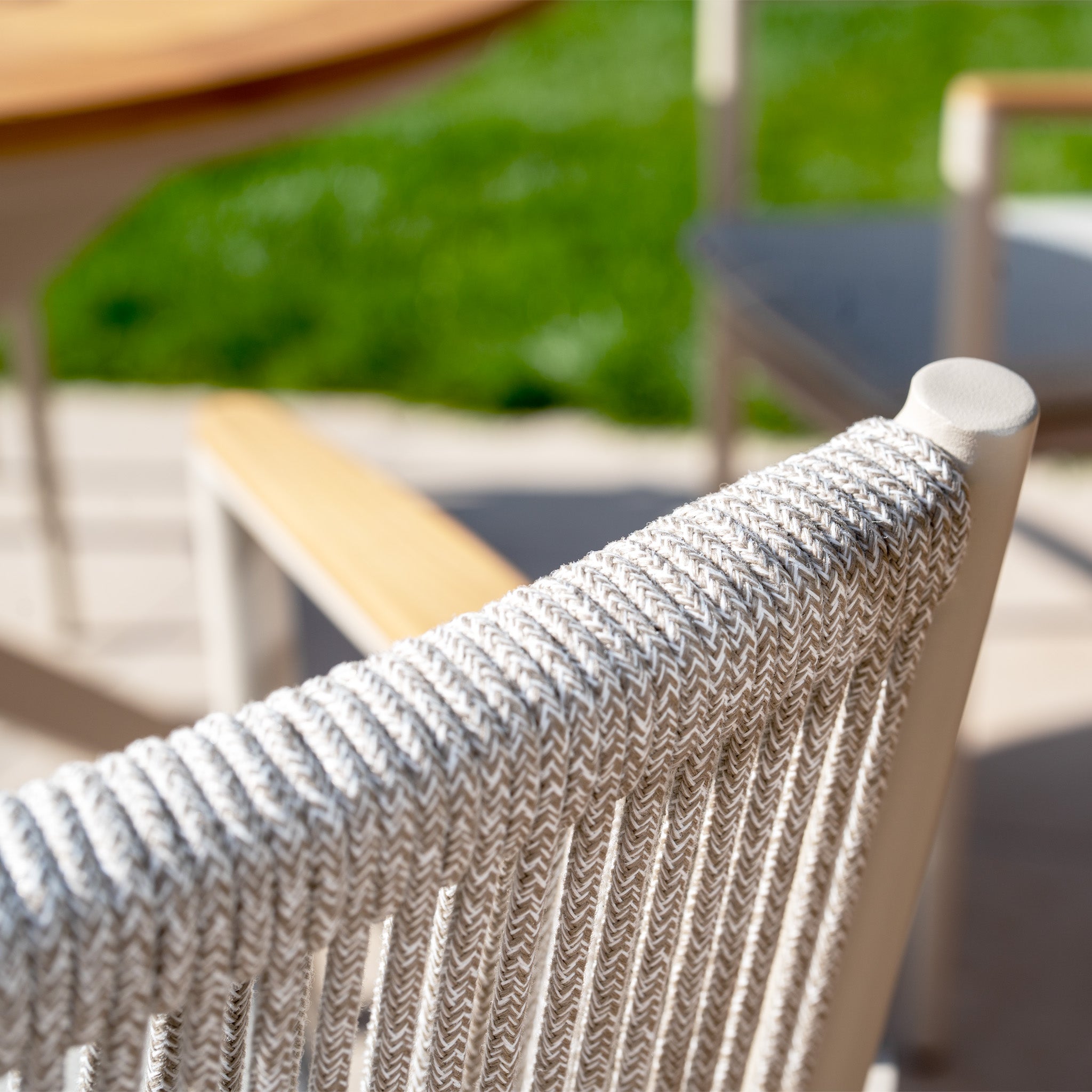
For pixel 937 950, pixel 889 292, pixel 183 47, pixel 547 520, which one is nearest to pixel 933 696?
pixel 183 47

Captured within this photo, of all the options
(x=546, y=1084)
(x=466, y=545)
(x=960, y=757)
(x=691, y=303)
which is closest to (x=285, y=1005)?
(x=546, y=1084)

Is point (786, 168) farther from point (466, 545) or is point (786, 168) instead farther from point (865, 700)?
point (865, 700)

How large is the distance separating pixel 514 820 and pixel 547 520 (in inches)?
85.3

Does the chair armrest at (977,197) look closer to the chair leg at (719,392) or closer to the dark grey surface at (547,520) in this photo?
the chair leg at (719,392)

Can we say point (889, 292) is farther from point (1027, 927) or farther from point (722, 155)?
point (1027, 927)

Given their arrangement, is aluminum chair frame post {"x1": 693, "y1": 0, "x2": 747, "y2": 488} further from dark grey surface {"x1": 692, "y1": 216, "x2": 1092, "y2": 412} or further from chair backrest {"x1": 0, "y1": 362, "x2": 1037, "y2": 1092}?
chair backrest {"x1": 0, "y1": 362, "x2": 1037, "y2": 1092}

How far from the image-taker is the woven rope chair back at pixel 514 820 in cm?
28

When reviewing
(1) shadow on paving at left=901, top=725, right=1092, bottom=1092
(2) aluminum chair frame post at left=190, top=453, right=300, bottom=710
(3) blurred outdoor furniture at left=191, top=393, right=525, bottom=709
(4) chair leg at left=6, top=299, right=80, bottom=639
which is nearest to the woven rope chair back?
(3) blurred outdoor furniture at left=191, top=393, right=525, bottom=709

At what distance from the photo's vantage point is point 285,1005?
0.32 meters

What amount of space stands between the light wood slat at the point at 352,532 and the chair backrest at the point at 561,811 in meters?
0.28

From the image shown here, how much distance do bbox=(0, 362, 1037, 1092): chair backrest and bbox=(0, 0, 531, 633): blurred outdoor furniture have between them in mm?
641

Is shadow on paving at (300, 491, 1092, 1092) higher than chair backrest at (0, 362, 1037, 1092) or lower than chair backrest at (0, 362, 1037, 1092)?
lower

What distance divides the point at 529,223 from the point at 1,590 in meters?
1.88

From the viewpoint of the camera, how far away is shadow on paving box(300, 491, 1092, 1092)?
136 cm
